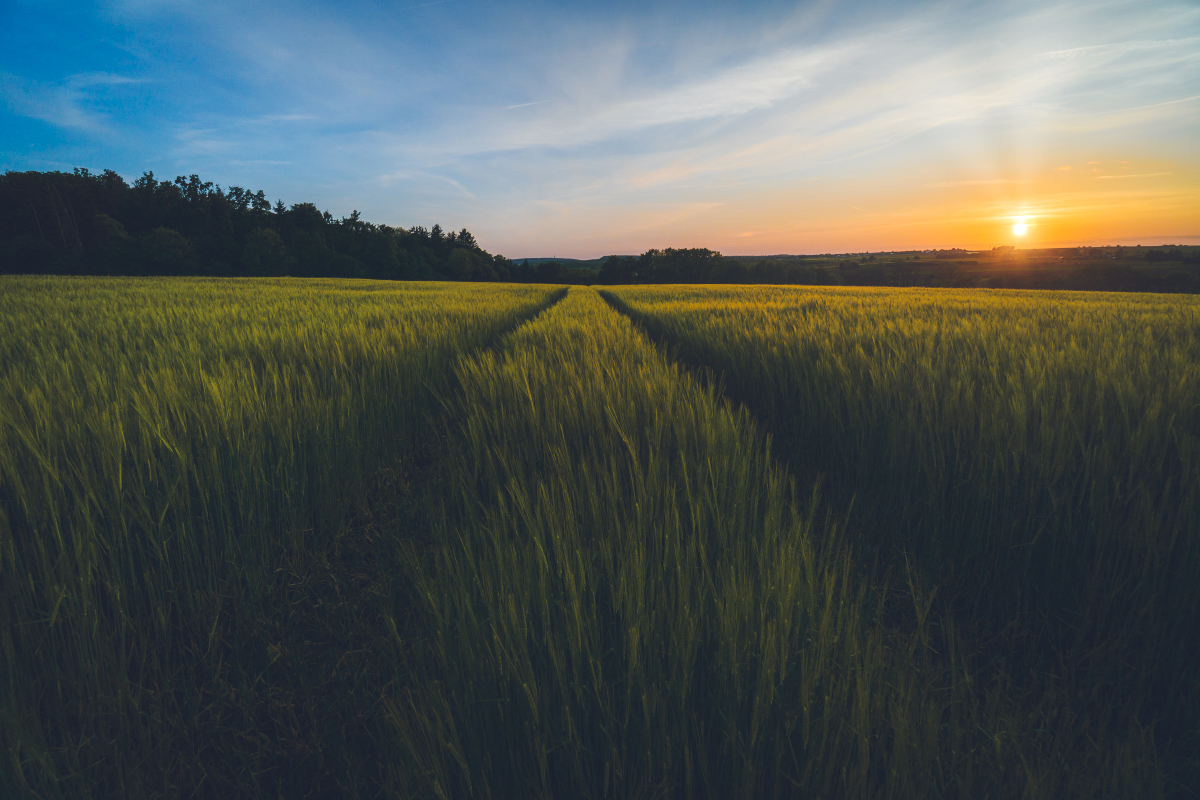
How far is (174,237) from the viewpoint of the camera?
110ft

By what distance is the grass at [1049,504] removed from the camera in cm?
88

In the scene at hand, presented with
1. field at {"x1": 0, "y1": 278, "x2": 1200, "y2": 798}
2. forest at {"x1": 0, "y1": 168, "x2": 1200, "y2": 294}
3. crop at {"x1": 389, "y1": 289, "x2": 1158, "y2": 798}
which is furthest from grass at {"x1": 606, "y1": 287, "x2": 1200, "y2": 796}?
forest at {"x1": 0, "y1": 168, "x2": 1200, "y2": 294}

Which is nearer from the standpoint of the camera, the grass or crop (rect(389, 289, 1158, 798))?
crop (rect(389, 289, 1158, 798))

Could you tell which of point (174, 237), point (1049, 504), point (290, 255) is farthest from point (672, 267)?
A: point (1049, 504)

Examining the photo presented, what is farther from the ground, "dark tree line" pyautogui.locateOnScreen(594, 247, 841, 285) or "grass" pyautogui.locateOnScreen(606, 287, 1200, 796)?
"dark tree line" pyautogui.locateOnScreen(594, 247, 841, 285)

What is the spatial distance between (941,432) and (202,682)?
204cm

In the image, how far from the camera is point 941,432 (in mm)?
1471

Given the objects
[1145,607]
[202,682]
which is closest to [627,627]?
[202,682]

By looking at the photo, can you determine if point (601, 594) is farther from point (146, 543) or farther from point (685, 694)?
point (146, 543)

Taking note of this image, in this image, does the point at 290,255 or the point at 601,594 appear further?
the point at 290,255

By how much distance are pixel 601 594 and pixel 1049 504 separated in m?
1.22

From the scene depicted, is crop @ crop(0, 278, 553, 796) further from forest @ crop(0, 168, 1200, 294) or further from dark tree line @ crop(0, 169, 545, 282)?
dark tree line @ crop(0, 169, 545, 282)

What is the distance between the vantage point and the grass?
2.90ft

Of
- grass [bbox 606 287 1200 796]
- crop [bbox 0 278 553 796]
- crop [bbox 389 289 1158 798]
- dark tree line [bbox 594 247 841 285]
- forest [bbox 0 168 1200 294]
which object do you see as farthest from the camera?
dark tree line [bbox 594 247 841 285]
